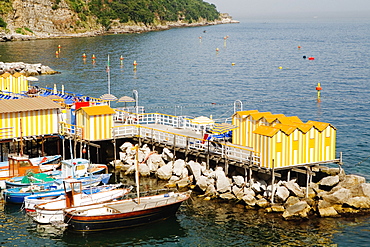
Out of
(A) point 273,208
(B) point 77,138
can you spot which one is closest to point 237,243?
(A) point 273,208

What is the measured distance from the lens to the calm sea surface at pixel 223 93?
3838 cm

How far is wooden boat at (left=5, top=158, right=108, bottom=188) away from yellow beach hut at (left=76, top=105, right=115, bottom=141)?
3279 mm

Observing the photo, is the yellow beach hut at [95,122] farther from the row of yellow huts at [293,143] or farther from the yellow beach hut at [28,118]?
the row of yellow huts at [293,143]

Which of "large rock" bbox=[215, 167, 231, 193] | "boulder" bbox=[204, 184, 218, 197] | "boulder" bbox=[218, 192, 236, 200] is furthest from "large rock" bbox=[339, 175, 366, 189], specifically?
"boulder" bbox=[204, 184, 218, 197]

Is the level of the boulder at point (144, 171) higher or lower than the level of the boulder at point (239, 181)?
lower

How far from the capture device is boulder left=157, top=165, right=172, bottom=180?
4900 cm

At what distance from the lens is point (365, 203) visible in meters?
40.7

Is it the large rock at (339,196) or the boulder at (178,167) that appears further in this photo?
the boulder at (178,167)

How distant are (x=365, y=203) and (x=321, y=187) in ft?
12.7

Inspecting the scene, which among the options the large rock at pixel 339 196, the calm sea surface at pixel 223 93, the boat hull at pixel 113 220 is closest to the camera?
the calm sea surface at pixel 223 93

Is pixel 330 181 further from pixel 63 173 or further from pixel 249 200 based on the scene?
pixel 63 173

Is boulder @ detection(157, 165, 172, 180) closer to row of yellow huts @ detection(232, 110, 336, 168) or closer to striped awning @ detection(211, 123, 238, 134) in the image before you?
striped awning @ detection(211, 123, 238, 134)

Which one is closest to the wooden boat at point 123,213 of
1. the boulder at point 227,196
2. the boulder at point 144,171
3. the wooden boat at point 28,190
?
the boulder at point 227,196

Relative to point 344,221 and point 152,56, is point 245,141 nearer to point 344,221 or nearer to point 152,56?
point 344,221
